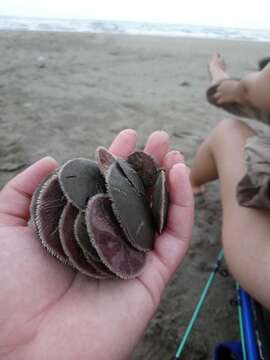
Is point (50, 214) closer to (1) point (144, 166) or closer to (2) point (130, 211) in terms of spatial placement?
(2) point (130, 211)

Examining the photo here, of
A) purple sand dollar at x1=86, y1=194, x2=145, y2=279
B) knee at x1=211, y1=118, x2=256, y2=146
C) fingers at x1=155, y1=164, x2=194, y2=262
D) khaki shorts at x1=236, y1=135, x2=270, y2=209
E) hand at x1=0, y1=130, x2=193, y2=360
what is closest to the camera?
hand at x1=0, y1=130, x2=193, y2=360

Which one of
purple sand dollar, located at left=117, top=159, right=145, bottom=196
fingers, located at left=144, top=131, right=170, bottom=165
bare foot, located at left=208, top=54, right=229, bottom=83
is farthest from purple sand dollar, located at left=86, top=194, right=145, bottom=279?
bare foot, located at left=208, top=54, right=229, bottom=83

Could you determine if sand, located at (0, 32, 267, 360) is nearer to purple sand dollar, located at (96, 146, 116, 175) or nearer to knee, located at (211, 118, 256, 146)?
knee, located at (211, 118, 256, 146)

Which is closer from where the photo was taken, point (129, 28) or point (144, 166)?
point (144, 166)

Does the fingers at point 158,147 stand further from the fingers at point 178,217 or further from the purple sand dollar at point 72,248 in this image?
the purple sand dollar at point 72,248

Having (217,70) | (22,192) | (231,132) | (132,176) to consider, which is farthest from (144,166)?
(217,70)
